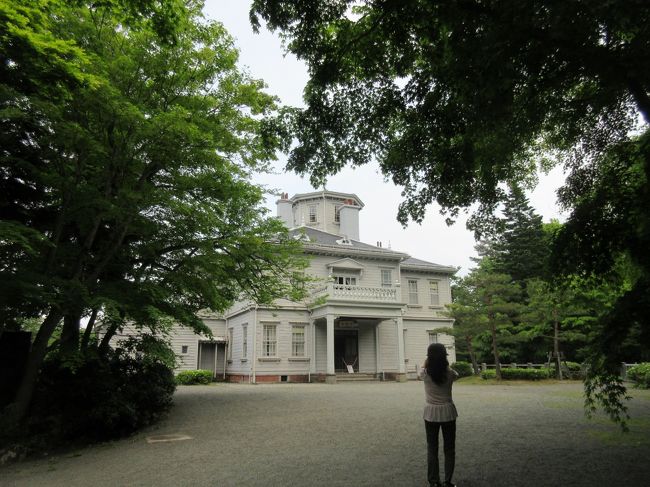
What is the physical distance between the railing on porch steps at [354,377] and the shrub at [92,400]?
14846 millimetres

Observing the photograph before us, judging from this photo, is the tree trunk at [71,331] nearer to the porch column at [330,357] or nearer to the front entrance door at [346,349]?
the porch column at [330,357]

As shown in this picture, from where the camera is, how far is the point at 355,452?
283 inches

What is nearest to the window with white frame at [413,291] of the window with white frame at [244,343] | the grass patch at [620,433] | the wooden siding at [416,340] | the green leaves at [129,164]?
the wooden siding at [416,340]

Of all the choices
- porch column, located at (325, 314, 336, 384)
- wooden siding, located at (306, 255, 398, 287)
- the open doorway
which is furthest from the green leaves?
the open doorway

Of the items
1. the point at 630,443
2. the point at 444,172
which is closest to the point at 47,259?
the point at 444,172

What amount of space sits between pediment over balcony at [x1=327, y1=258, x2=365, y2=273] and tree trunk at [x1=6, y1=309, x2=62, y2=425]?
17.9m

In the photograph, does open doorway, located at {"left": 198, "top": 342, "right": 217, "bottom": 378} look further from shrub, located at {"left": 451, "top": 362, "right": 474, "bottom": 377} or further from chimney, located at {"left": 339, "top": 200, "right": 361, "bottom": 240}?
shrub, located at {"left": 451, "top": 362, "right": 474, "bottom": 377}

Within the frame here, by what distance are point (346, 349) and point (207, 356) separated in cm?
936

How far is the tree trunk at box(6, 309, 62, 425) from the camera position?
9.84 m

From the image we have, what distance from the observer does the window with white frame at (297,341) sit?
83.9 ft

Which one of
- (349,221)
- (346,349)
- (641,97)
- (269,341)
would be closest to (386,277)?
(346,349)

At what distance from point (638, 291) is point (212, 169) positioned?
8313 millimetres

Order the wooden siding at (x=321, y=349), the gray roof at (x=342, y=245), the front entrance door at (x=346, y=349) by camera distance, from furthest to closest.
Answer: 1. the gray roof at (x=342, y=245)
2. the front entrance door at (x=346, y=349)
3. the wooden siding at (x=321, y=349)

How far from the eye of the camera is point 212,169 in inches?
402
